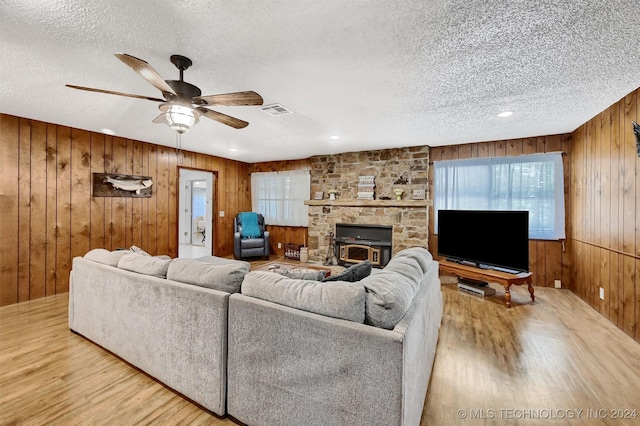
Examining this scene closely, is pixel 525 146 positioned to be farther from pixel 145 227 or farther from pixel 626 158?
pixel 145 227

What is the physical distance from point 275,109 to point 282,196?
12.0 feet

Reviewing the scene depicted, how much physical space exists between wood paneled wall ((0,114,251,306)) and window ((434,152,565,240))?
17.2 ft

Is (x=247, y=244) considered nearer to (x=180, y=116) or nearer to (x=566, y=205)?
(x=180, y=116)

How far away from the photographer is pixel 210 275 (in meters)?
1.78

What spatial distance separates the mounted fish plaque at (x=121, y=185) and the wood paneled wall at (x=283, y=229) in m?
2.63

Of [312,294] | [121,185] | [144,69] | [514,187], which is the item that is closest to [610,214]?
[514,187]

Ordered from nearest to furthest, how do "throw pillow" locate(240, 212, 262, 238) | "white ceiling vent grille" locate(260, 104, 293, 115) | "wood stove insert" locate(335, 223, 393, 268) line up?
"white ceiling vent grille" locate(260, 104, 293, 115) → "wood stove insert" locate(335, 223, 393, 268) → "throw pillow" locate(240, 212, 262, 238)

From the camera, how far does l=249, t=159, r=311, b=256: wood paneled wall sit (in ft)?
21.2

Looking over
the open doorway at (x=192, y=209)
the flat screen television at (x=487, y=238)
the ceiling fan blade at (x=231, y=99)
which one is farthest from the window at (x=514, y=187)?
the open doorway at (x=192, y=209)

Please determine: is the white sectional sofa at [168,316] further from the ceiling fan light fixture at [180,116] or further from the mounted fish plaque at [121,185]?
the mounted fish plaque at [121,185]

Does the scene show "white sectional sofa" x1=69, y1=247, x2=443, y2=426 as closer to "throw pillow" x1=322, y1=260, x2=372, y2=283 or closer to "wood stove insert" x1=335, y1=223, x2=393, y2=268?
"throw pillow" x1=322, y1=260, x2=372, y2=283

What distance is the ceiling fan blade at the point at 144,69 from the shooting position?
1.55 metres

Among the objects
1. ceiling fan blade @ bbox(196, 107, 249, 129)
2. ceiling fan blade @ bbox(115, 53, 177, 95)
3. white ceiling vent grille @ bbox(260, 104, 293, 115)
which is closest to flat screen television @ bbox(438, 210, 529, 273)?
white ceiling vent grille @ bbox(260, 104, 293, 115)

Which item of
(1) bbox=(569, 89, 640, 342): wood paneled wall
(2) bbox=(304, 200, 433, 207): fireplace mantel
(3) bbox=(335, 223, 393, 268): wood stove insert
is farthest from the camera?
(3) bbox=(335, 223, 393, 268): wood stove insert
